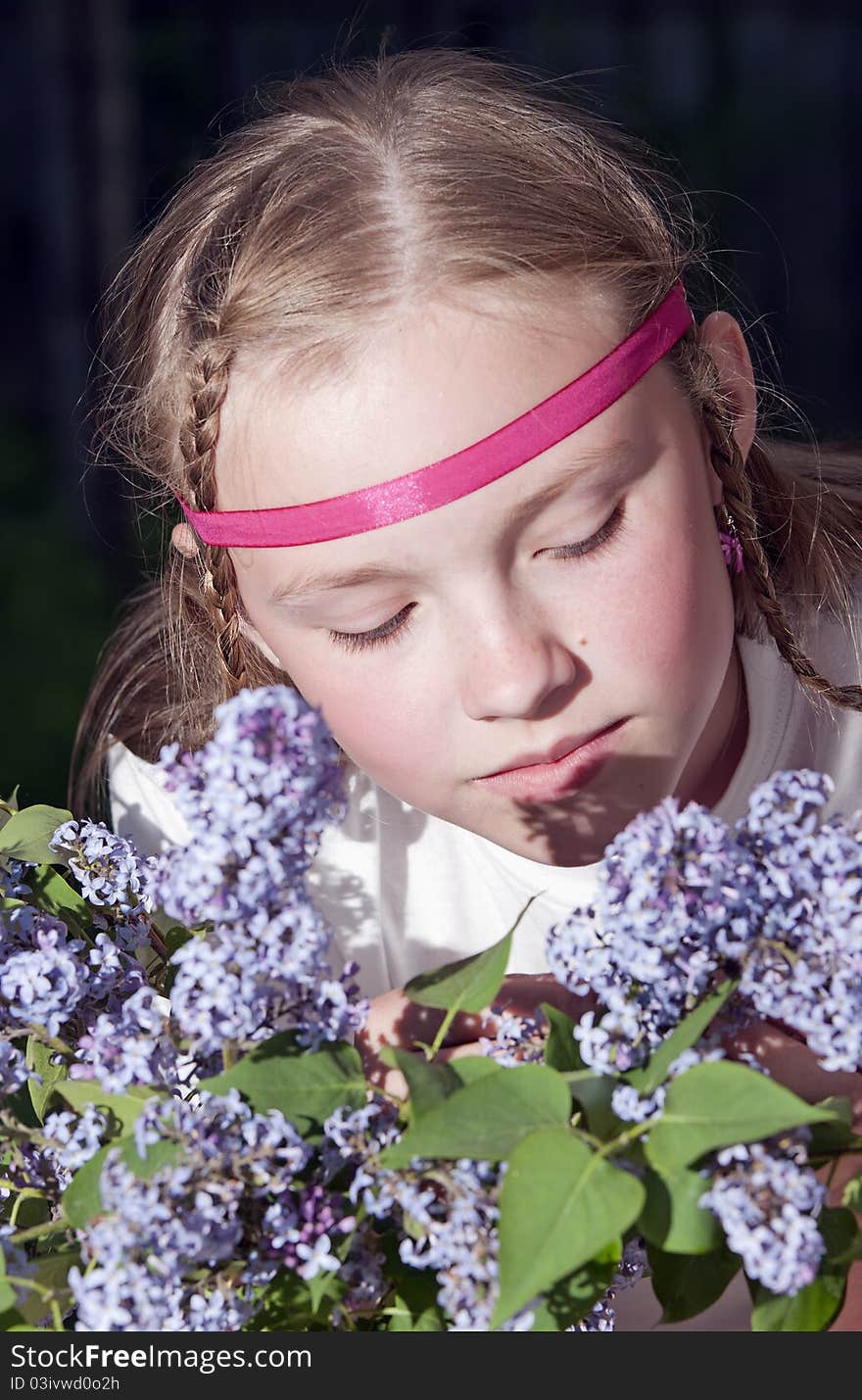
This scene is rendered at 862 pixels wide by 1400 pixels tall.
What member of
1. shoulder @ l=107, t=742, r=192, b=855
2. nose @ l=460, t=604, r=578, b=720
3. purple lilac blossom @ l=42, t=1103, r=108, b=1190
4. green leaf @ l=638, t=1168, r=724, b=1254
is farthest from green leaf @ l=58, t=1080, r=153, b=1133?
shoulder @ l=107, t=742, r=192, b=855

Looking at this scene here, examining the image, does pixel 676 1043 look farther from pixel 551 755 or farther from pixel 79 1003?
pixel 551 755

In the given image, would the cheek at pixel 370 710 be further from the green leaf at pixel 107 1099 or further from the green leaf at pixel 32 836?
the green leaf at pixel 107 1099

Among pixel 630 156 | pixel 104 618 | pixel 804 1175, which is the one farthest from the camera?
pixel 104 618

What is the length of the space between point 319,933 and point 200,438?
2.08ft

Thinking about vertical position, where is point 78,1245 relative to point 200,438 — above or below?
below

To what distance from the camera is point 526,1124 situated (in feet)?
2.08

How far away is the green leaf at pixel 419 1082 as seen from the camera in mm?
641

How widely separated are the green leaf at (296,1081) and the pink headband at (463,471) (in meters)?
0.40

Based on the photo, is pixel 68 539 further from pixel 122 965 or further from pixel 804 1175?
pixel 804 1175

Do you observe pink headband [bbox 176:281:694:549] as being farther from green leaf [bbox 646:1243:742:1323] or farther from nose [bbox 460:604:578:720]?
green leaf [bbox 646:1243:742:1323]

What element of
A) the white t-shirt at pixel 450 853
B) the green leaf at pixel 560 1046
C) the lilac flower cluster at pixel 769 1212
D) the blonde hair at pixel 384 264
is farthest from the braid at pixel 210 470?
the lilac flower cluster at pixel 769 1212

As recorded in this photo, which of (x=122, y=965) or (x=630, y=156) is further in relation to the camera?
(x=630, y=156)

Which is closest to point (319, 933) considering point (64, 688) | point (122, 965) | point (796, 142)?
point (122, 965)

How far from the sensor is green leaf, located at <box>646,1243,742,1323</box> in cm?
68
